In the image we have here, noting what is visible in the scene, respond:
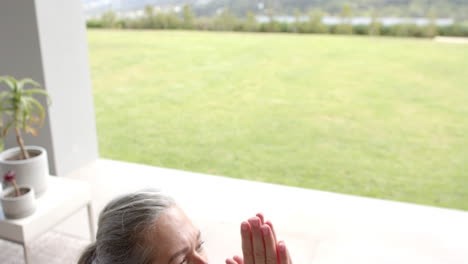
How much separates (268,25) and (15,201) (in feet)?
23.2

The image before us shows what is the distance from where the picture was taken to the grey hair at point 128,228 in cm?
83

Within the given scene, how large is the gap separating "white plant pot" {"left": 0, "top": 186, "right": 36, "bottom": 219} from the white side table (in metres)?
0.02

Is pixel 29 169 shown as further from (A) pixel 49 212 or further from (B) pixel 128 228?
(B) pixel 128 228

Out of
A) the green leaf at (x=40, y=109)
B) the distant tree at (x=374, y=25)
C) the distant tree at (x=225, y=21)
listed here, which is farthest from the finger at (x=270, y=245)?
the distant tree at (x=225, y=21)

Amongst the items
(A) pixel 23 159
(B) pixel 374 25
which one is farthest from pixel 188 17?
(A) pixel 23 159

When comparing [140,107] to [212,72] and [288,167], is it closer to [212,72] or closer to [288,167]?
[212,72]

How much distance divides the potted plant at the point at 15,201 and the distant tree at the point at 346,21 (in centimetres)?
697

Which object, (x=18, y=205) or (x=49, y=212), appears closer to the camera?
(x=18, y=205)

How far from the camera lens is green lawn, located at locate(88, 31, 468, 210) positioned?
4336mm

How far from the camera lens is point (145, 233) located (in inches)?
33.4

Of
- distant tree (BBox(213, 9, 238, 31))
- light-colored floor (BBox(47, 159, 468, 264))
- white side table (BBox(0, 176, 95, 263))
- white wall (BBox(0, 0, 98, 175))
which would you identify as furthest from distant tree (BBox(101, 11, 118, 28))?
white side table (BBox(0, 176, 95, 263))

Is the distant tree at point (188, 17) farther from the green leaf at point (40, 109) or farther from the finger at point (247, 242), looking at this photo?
the finger at point (247, 242)

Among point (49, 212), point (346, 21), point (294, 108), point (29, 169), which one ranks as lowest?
point (294, 108)

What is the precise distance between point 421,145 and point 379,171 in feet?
3.03
